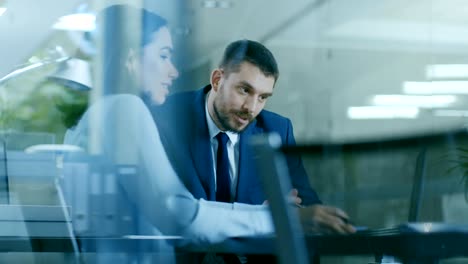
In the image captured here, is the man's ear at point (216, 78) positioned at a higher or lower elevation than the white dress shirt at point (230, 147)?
higher

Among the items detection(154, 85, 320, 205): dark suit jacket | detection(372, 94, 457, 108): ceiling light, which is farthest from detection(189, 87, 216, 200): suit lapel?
detection(372, 94, 457, 108): ceiling light

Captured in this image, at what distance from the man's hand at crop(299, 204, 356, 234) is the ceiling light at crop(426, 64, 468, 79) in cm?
136

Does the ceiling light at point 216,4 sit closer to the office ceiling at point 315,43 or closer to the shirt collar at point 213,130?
the office ceiling at point 315,43

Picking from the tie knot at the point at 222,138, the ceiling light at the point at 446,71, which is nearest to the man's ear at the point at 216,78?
the tie knot at the point at 222,138

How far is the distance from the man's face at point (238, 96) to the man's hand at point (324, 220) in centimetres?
83

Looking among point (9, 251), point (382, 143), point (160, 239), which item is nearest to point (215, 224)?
point (160, 239)

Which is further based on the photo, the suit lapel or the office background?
the suit lapel

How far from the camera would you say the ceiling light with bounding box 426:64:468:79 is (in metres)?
3.41

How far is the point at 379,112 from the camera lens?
10.1 ft

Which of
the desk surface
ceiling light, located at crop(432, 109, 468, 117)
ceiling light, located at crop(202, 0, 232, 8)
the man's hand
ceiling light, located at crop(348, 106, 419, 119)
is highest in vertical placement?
ceiling light, located at crop(202, 0, 232, 8)

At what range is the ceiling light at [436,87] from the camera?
329cm

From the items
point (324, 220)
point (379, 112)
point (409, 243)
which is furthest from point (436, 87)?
point (324, 220)

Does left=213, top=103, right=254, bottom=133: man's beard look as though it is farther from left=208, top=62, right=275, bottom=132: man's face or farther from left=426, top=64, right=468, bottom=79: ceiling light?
left=426, top=64, right=468, bottom=79: ceiling light

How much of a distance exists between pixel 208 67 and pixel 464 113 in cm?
124
